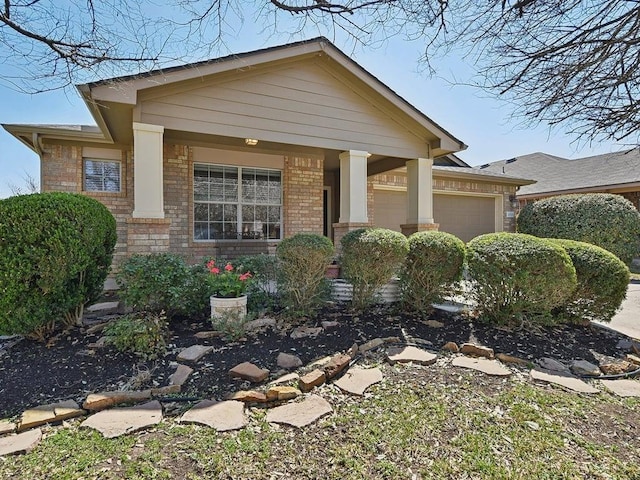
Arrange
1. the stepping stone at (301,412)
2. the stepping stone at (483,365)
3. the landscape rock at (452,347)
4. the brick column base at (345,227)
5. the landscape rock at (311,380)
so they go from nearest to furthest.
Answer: the stepping stone at (301,412)
the landscape rock at (311,380)
the stepping stone at (483,365)
the landscape rock at (452,347)
the brick column base at (345,227)

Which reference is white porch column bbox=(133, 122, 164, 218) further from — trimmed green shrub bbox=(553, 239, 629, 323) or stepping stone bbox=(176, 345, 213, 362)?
trimmed green shrub bbox=(553, 239, 629, 323)

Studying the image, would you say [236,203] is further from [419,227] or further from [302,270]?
[419,227]

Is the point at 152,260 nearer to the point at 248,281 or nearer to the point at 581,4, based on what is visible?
the point at 248,281

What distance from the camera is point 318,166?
8922mm

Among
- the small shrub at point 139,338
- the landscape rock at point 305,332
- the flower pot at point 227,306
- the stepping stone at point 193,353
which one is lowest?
the stepping stone at point 193,353

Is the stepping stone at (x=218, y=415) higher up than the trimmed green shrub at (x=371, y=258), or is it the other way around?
the trimmed green shrub at (x=371, y=258)

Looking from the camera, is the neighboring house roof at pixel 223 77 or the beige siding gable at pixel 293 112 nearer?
the neighboring house roof at pixel 223 77

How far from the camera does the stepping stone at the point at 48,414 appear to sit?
2.51 meters

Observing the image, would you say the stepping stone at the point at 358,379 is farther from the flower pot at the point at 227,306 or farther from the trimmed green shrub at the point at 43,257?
the trimmed green shrub at the point at 43,257

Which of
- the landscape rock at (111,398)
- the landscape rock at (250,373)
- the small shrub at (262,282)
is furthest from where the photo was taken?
the small shrub at (262,282)

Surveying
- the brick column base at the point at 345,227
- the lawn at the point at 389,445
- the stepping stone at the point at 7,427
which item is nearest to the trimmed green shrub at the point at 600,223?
the brick column base at the point at 345,227

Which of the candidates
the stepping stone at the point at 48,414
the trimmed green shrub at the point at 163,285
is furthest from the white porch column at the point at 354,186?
the stepping stone at the point at 48,414

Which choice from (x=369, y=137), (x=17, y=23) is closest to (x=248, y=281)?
(x=17, y=23)

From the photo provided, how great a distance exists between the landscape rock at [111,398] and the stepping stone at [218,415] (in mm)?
490
